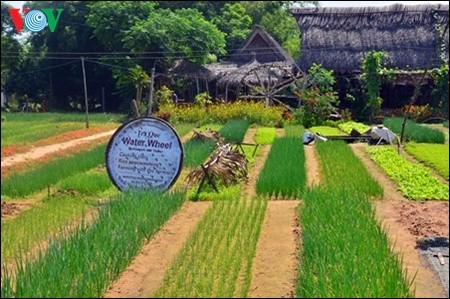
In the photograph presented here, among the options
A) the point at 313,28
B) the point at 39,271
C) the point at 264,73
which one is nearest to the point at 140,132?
the point at 264,73

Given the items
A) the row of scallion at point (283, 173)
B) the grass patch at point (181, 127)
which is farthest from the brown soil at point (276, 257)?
the grass patch at point (181, 127)

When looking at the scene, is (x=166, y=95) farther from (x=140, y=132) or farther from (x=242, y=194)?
(x=242, y=194)

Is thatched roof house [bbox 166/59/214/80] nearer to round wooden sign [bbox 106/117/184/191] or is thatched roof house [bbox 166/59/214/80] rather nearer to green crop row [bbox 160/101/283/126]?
green crop row [bbox 160/101/283/126]

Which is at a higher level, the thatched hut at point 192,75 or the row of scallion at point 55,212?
the thatched hut at point 192,75

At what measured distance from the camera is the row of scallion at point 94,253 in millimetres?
2205

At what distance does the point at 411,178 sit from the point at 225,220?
286 centimetres

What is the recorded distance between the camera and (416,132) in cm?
789

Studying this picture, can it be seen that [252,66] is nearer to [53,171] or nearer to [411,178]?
[411,178]

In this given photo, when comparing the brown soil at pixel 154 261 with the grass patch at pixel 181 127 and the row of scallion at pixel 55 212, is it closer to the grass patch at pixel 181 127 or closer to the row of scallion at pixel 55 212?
the grass patch at pixel 181 127

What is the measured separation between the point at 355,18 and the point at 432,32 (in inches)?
116

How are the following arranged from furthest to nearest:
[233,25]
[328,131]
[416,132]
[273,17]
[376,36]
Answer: [328,131] < [376,36] < [416,132] < [273,17] < [233,25]

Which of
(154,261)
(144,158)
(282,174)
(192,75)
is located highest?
(192,75)

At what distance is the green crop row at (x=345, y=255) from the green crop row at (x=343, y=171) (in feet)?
2.12

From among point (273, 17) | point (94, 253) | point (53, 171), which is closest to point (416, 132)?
point (273, 17)
